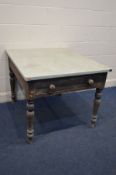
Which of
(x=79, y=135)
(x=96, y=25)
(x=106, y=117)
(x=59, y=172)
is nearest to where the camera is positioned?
(x=59, y=172)

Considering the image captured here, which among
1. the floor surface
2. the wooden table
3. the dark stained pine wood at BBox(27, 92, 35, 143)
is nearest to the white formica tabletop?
the wooden table

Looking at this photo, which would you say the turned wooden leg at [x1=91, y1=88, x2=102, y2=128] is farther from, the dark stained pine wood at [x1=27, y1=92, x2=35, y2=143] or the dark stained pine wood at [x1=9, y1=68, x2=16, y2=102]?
the dark stained pine wood at [x1=9, y1=68, x2=16, y2=102]

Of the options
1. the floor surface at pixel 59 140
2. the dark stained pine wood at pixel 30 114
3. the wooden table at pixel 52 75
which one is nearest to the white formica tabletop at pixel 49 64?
the wooden table at pixel 52 75

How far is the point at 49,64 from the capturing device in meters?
1.70

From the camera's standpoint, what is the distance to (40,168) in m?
1.54

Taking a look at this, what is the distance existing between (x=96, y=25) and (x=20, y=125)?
55.5 inches

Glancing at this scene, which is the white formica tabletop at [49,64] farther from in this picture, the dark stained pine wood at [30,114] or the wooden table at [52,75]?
the dark stained pine wood at [30,114]

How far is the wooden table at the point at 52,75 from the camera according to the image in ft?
4.96

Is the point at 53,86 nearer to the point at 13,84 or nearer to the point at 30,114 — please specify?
the point at 30,114

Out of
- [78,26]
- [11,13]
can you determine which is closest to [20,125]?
[11,13]

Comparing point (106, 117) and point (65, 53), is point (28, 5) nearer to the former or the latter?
point (65, 53)

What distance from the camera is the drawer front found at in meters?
1.54

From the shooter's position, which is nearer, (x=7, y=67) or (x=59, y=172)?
(x=59, y=172)

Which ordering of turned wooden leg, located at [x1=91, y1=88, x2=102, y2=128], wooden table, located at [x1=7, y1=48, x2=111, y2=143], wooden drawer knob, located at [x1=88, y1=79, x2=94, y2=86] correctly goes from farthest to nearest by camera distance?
turned wooden leg, located at [x1=91, y1=88, x2=102, y2=128] → wooden drawer knob, located at [x1=88, y1=79, x2=94, y2=86] → wooden table, located at [x1=7, y1=48, x2=111, y2=143]
